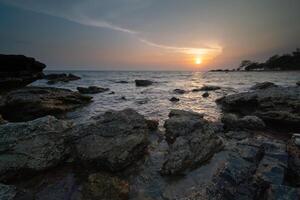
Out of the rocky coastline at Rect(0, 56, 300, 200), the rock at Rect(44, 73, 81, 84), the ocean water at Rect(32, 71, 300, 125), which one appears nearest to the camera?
the rocky coastline at Rect(0, 56, 300, 200)

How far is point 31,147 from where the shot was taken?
5191mm

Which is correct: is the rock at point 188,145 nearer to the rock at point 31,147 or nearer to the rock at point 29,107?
the rock at point 31,147

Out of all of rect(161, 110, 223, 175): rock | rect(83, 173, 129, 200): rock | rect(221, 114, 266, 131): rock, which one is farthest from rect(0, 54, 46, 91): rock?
rect(221, 114, 266, 131): rock

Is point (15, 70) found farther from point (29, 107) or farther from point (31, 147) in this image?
point (31, 147)

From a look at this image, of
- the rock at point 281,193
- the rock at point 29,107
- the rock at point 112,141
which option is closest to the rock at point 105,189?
the rock at point 112,141

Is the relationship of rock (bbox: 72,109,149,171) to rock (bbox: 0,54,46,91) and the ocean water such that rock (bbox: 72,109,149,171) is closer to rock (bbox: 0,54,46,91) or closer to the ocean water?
the ocean water

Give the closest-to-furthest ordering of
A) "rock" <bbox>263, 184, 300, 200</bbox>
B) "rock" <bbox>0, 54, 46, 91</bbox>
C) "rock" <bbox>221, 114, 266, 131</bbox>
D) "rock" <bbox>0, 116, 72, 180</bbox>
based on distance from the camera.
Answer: "rock" <bbox>263, 184, 300, 200</bbox> → "rock" <bbox>0, 116, 72, 180</bbox> → "rock" <bbox>221, 114, 266, 131</bbox> → "rock" <bbox>0, 54, 46, 91</bbox>

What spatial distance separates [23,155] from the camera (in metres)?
5.00

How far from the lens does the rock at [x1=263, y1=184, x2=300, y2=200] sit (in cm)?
326

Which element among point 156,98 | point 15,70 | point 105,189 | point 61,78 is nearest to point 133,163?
point 105,189

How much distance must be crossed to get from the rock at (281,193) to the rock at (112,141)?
3.31 metres

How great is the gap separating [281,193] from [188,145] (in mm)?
2685

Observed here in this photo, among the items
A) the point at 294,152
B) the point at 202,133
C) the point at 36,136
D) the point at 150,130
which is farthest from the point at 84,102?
the point at 294,152

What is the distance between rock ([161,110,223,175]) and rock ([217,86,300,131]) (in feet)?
14.3
